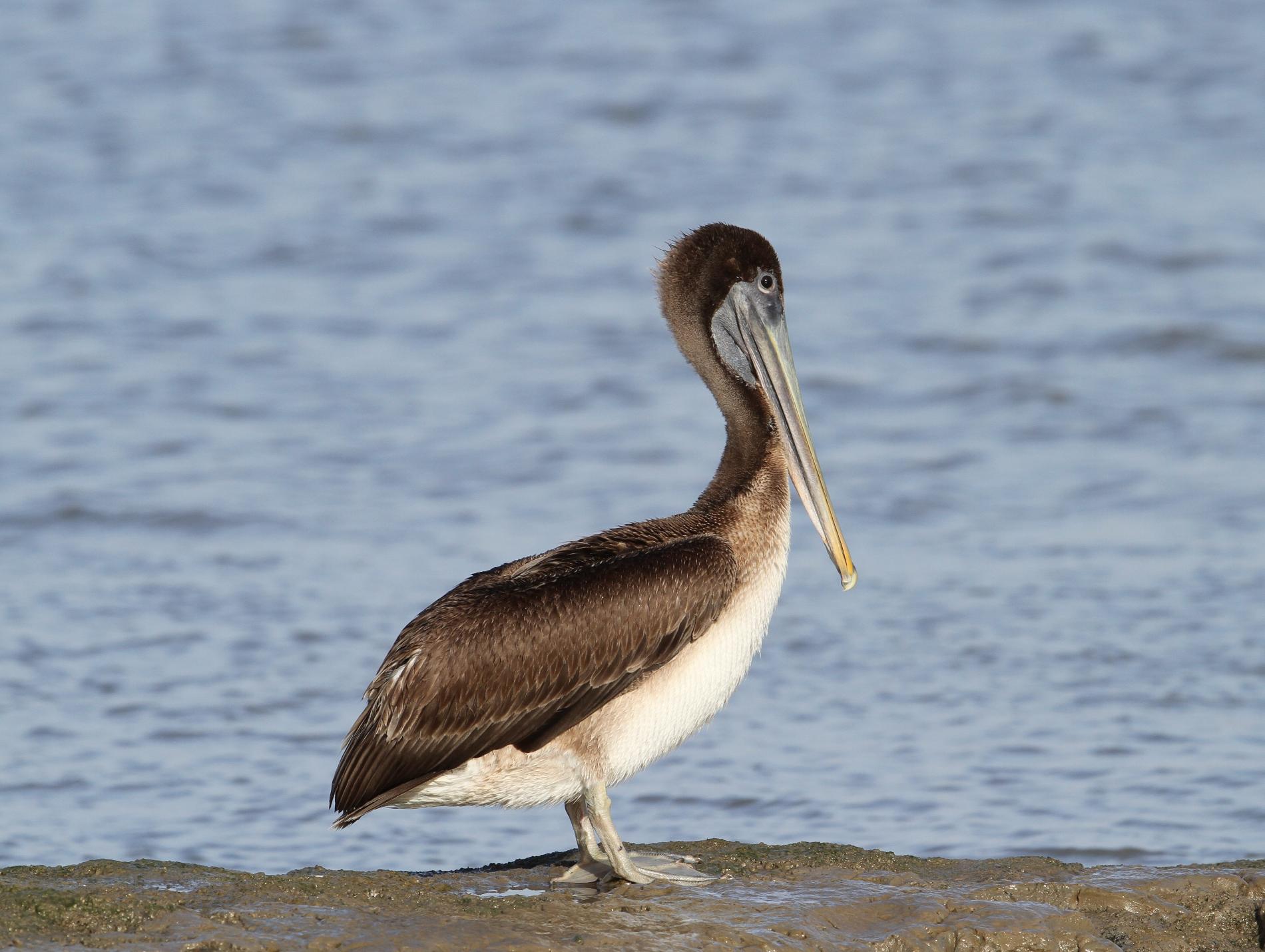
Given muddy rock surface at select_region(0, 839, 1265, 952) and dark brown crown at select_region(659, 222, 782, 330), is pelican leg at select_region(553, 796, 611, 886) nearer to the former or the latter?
muddy rock surface at select_region(0, 839, 1265, 952)

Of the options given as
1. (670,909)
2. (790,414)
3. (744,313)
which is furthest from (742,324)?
(670,909)

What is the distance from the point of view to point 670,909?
5.04 metres

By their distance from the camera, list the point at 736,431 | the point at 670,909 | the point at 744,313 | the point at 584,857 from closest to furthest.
→ 1. the point at 670,909
2. the point at 584,857
3. the point at 736,431
4. the point at 744,313

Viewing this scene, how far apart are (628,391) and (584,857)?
22.4 ft

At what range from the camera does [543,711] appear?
5.28m

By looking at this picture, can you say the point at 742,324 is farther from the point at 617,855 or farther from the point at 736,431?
the point at 617,855

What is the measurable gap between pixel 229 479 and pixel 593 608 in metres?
5.90

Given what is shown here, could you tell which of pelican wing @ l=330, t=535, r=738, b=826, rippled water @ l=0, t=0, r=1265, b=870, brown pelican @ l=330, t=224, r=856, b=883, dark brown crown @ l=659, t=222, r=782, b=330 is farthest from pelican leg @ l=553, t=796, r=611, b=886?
dark brown crown @ l=659, t=222, r=782, b=330

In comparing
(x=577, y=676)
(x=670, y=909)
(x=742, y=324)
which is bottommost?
(x=670, y=909)

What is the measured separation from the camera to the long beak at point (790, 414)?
591 centimetres

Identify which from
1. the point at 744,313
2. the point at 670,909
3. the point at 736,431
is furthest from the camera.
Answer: the point at 744,313

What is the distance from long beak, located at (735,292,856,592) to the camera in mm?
5914

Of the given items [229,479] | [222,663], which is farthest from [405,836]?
[229,479]

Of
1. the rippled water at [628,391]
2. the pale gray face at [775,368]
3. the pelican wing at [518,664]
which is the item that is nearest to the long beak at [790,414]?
the pale gray face at [775,368]
